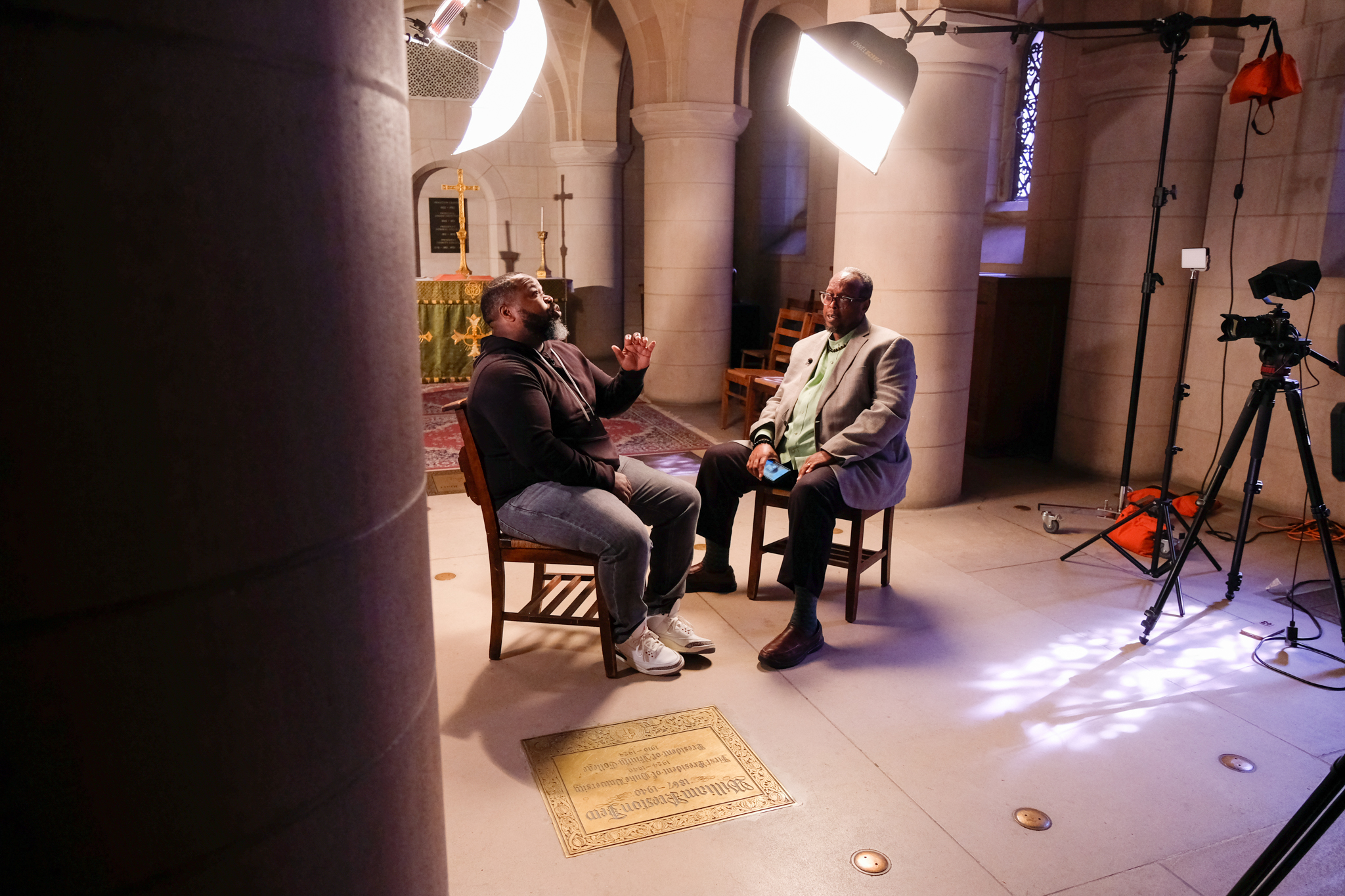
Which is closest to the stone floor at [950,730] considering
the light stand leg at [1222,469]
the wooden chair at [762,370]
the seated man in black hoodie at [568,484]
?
the light stand leg at [1222,469]

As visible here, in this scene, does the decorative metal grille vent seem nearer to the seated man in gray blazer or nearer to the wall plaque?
the wall plaque

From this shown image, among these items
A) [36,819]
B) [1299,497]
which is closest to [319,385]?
[36,819]

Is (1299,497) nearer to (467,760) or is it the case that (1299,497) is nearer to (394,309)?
(467,760)

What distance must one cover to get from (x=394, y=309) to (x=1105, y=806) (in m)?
2.25

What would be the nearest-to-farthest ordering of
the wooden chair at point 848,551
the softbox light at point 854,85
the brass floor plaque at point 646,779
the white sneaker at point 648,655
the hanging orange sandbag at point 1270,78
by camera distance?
the brass floor plaque at point 646,779 < the white sneaker at point 648,655 < the wooden chair at point 848,551 < the softbox light at point 854,85 < the hanging orange sandbag at point 1270,78

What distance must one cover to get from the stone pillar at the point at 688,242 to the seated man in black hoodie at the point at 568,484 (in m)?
4.56

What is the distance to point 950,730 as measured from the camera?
2.79 m

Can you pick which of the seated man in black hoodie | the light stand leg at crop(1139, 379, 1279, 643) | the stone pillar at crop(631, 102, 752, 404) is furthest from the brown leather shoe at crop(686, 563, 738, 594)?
the stone pillar at crop(631, 102, 752, 404)

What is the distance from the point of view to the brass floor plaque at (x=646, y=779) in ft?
7.62

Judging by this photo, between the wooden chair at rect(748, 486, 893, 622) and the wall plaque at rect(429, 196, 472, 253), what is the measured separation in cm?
819

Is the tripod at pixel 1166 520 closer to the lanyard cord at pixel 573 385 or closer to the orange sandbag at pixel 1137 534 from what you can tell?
the orange sandbag at pixel 1137 534

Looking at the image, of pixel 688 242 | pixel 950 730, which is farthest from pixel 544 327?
pixel 688 242

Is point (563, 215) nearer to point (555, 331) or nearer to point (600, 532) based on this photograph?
point (555, 331)

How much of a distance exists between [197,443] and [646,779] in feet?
6.21
